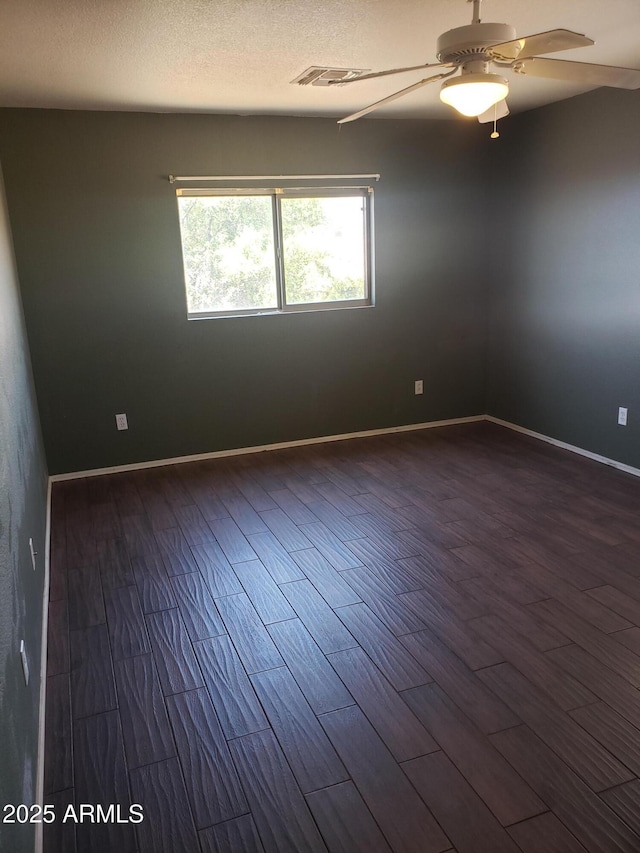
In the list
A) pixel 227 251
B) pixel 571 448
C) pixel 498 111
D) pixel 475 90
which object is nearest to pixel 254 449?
pixel 227 251

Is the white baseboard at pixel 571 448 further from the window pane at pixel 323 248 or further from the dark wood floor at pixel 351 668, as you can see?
the window pane at pixel 323 248

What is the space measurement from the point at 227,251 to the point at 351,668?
10.6 feet

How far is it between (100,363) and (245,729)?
9.88 ft

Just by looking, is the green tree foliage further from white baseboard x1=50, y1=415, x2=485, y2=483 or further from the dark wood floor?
the dark wood floor

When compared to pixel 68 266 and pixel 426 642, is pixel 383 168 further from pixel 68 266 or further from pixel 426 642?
pixel 426 642

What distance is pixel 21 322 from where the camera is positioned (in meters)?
3.85

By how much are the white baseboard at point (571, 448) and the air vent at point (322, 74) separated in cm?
292

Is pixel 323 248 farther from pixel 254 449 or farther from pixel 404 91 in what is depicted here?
pixel 404 91

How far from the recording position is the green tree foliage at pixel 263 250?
452 centimetres

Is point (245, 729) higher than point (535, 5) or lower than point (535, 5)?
lower

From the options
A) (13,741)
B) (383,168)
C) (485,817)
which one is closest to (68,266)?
(383,168)

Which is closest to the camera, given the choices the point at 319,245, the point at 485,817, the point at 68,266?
the point at 485,817

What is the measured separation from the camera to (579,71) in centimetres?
229

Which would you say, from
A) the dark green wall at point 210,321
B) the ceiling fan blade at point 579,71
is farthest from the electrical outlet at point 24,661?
the dark green wall at point 210,321
